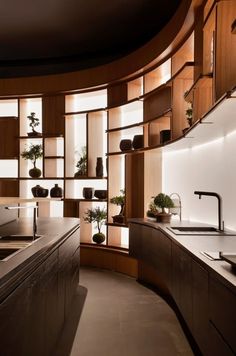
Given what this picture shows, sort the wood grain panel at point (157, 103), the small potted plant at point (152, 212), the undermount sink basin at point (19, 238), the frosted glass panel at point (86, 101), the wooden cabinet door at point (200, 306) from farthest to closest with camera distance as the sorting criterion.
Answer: the frosted glass panel at point (86, 101), the small potted plant at point (152, 212), the wood grain panel at point (157, 103), the undermount sink basin at point (19, 238), the wooden cabinet door at point (200, 306)

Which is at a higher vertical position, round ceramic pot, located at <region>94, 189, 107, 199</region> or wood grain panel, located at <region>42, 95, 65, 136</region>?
wood grain panel, located at <region>42, 95, 65, 136</region>

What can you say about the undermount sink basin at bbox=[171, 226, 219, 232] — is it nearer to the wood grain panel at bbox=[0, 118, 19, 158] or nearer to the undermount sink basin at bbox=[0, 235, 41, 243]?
the undermount sink basin at bbox=[0, 235, 41, 243]

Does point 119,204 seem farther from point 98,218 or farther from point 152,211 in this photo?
point 152,211

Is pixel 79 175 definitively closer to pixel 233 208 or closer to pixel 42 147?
pixel 42 147

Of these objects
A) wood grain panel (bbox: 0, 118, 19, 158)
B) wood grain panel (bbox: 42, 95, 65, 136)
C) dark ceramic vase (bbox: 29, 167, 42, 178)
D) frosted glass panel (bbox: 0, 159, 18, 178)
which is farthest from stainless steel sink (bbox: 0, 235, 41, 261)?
frosted glass panel (bbox: 0, 159, 18, 178)

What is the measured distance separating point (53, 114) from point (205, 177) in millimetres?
3038

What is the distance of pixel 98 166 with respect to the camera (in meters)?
5.57

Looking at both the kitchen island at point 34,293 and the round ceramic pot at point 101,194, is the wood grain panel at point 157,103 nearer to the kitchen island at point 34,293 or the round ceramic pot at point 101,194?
the round ceramic pot at point 101,194

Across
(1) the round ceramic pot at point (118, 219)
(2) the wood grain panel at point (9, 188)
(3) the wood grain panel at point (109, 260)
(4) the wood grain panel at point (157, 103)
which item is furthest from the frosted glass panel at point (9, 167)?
(4) the wood grain panel at point (157, 103)

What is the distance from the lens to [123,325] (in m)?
3.30

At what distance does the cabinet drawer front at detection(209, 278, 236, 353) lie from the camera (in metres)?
1.48

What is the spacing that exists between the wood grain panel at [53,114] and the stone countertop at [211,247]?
3.03m

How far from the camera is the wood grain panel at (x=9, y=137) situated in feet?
20.2

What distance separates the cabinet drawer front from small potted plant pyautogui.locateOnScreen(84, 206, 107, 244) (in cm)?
370
